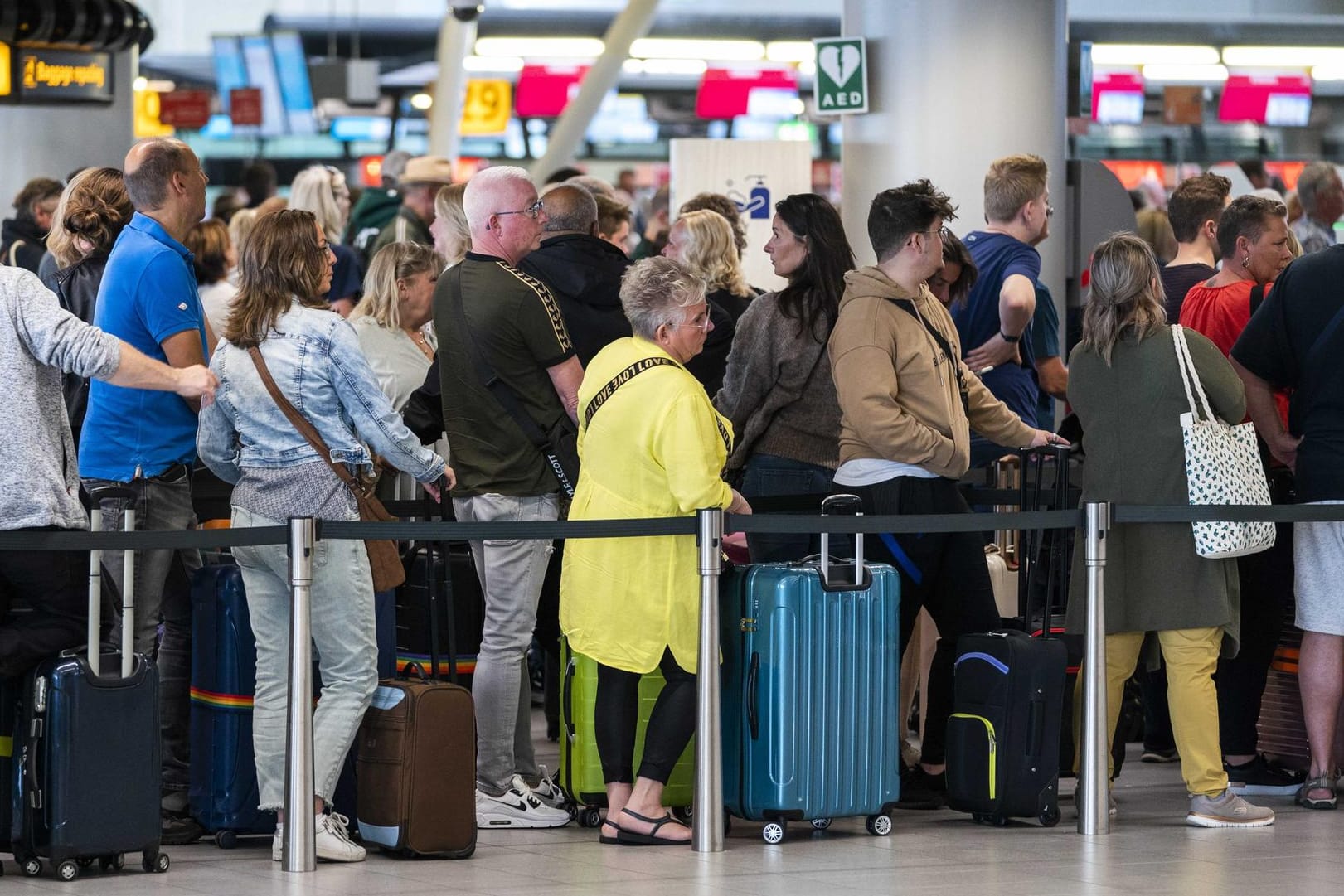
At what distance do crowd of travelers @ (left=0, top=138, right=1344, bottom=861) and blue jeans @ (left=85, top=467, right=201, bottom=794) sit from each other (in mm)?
12

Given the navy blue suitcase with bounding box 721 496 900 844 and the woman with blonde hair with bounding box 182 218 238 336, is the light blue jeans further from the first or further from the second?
the woman with blonde hair with bounding box 182 218 238 336

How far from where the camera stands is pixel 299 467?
17.4 ft

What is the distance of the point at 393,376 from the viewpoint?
680cm

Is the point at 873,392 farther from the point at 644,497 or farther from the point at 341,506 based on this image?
the point at 341,506

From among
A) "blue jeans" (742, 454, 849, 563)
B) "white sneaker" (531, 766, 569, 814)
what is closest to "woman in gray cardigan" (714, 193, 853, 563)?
"blue jeans" (742, 454, 849, 563)

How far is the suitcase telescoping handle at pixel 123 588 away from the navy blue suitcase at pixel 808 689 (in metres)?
1.58

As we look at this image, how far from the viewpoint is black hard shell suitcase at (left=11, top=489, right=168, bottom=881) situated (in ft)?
16.1

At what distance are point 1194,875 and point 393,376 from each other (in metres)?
3.16

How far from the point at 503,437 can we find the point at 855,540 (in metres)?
1.06

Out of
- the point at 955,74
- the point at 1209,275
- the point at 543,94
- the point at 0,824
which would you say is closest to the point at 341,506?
the point at 0,824

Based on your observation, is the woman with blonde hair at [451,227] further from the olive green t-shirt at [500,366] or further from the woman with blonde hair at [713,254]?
the olive green t-shirt at [500,366]

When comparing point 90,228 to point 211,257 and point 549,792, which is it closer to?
point 549,792

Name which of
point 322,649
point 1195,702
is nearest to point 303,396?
point 322,649

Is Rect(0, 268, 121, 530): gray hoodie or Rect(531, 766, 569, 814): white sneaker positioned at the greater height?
Rect(0, 268, 121, 530): gray hoodie
